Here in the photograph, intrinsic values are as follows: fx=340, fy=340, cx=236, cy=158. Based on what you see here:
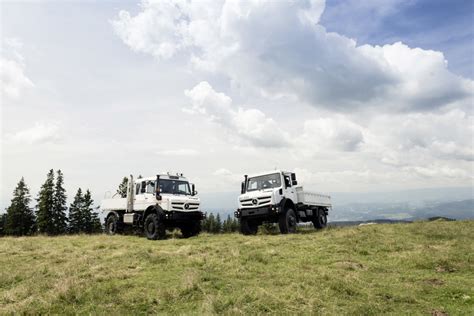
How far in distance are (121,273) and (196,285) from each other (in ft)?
8.34

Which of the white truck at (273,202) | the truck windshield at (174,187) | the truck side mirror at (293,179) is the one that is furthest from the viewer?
the truck side mirror at (293,179)

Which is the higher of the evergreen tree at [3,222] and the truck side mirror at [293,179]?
the truck side mirror at [293,179]

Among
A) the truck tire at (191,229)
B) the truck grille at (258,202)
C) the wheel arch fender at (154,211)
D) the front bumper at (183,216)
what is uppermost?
the truck grille at (258,202)

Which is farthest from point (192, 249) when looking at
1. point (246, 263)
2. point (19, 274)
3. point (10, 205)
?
point (10, 205)

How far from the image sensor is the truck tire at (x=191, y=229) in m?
19.7

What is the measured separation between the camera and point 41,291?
7.51 meters

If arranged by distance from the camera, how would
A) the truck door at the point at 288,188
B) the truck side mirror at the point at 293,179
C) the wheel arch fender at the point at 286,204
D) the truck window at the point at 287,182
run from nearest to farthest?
1. the wheel arch fender at the point at 286,204
2. the truck door at the point at 288,188
3. the truck window at the point at 287,182
4. the truck side mirror at the point at 293,179

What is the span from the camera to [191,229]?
1981 centimetres

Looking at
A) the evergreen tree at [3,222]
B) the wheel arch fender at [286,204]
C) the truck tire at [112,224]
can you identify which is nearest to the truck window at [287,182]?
the wheel arch fender at [286,204]

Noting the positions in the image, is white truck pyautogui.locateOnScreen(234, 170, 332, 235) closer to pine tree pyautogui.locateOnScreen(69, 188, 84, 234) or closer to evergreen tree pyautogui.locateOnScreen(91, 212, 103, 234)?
evergreen tree pyautogui.locateOnScreen(91, 212, 103, 234)

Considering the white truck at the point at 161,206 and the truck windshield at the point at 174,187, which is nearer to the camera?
the white truck at the point at 161,206

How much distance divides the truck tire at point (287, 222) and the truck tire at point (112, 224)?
10778mm

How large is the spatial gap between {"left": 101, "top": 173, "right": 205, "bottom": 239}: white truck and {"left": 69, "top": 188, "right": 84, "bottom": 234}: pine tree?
29.9 m

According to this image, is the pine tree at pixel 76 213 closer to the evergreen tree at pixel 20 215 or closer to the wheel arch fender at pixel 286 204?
the evergreen tree at pixel 20 215
